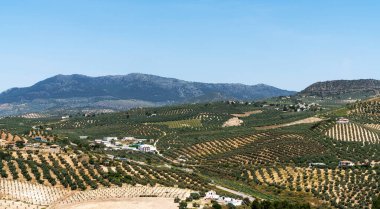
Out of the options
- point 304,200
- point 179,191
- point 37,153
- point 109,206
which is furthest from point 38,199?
point 304,200

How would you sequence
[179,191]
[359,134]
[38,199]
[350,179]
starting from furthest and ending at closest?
1. [359,134]
2. [350,179]
3. [179,191]
4. [38,199]

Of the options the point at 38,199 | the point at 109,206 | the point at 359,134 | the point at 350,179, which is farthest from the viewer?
the point at 359,134

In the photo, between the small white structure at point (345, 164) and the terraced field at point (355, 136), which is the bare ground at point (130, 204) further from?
the terraced field at point (355, 136)

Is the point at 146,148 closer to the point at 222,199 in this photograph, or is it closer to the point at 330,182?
the point at 330,182

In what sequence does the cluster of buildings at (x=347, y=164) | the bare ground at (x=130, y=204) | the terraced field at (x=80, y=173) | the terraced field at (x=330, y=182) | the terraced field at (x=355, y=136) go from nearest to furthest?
the bare ground at (x=130, y=204) < the terraced field at (x=80, y=173) < the terraced field at (x=330, y=182) < the cluster of buildings at (x=347, y=164) < the terraced field at (x=355, y=136)

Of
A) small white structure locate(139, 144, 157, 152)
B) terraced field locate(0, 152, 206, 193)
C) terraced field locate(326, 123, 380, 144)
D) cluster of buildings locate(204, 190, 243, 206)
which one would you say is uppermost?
terraced field locate(326, 123, 380, 144)

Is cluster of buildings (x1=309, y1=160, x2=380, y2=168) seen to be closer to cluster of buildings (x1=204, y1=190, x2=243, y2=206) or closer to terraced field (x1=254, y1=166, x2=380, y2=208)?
terraced field (x1=254, y1=166, x2=380, y2=208)

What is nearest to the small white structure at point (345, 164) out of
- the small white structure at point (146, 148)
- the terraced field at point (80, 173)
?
the terraced field at point (80, 173)

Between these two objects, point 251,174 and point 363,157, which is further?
point 363,157

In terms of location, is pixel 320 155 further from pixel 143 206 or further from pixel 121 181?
pixel 143 206

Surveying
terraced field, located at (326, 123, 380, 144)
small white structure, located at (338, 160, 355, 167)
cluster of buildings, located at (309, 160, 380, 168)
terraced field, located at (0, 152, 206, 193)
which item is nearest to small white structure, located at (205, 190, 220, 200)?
terraced field, located at (0, 152, 206, 193)

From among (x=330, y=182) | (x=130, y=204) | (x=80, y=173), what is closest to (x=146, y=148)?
(x=80, y=173)
